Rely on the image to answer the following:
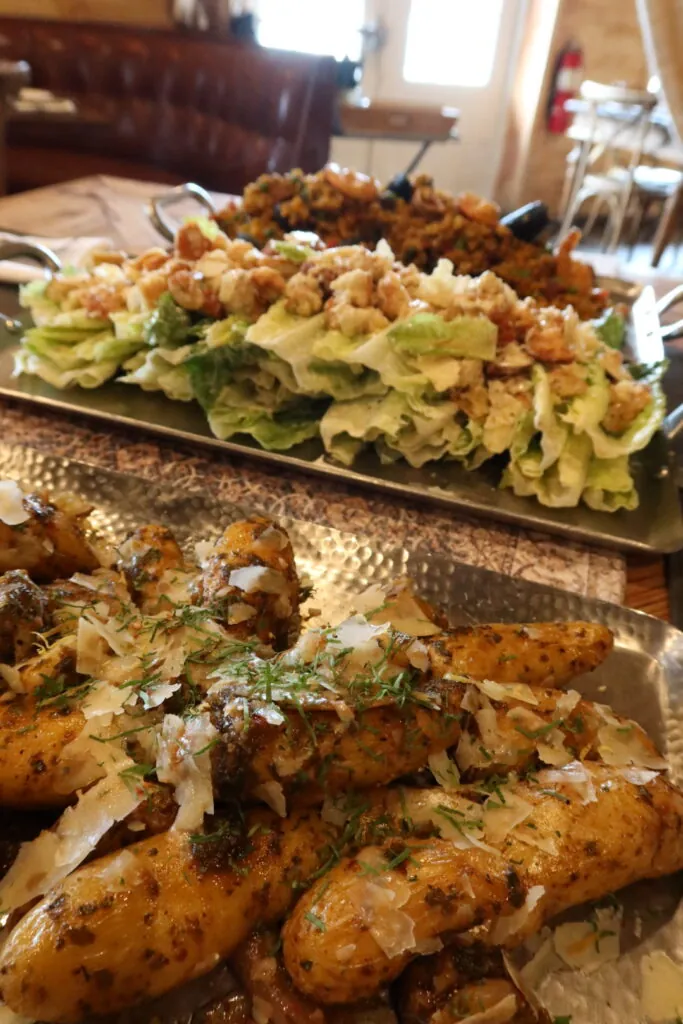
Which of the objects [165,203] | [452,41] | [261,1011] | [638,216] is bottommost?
[638,216]

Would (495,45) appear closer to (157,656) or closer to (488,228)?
(488,228)

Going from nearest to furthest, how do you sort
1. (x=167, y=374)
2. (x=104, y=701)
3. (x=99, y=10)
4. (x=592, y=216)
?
(x=104, y=701) < (x=167, y=374) < (x=99, y=10) < (x=592, y=216)

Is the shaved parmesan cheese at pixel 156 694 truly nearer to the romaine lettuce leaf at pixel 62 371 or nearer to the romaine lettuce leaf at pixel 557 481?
the romaine lettuce leaf at pixel 557 481

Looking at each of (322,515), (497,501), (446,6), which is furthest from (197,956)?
(446,6)

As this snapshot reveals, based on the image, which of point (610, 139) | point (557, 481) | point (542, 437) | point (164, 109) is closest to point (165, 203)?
point (542, 437)

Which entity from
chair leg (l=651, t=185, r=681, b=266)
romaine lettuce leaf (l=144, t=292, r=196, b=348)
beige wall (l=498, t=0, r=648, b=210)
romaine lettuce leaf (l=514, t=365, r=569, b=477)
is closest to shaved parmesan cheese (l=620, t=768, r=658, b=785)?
romaine lettuce leaf (l=514, t=365, r=569, b=477)

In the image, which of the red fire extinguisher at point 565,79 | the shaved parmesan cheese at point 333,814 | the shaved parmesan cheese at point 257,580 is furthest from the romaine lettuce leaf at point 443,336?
the red fire extinguisher at point 565,79

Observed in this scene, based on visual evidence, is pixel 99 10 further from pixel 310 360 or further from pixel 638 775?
pixel 638 775
